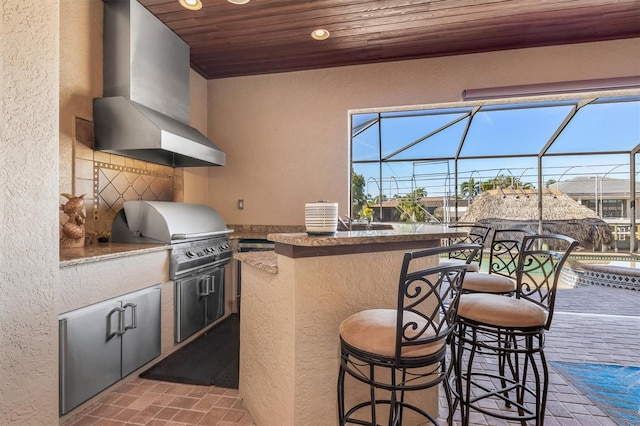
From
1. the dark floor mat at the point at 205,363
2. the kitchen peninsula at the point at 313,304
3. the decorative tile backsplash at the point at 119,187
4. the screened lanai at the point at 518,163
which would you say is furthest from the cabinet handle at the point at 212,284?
the screened lanai at the point at 518,163

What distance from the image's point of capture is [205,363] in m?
2.34

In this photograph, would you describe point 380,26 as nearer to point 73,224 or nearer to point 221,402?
point 73,224

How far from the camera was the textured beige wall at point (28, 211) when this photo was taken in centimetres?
129

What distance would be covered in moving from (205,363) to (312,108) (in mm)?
2914

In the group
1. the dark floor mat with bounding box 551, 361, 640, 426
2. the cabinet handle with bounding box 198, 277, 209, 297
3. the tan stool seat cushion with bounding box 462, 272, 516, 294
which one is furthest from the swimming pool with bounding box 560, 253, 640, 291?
the cabinet handle with bounding box 198, 277, 209, 297

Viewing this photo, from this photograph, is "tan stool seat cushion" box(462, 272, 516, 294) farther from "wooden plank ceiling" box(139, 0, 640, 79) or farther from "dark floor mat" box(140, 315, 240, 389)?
"wooden plank ceiling" box(139, 0, 640, 79)

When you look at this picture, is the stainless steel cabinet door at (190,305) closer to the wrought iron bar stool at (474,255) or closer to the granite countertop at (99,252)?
the granite countertop at (99,252)

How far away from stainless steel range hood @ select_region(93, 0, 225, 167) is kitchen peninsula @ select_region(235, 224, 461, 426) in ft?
5.04

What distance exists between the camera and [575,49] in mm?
3152

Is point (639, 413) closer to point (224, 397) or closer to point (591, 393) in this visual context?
point (591, 393)

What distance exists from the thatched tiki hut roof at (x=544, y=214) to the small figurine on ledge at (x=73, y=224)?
291 inches

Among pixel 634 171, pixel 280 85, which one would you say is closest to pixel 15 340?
pixel 280 85

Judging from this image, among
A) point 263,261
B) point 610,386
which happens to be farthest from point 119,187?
point 610,386

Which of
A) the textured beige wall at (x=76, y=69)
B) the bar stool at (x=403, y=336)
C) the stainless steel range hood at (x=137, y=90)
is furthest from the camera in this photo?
the stainless steel range hood at (x=137, y=90)
